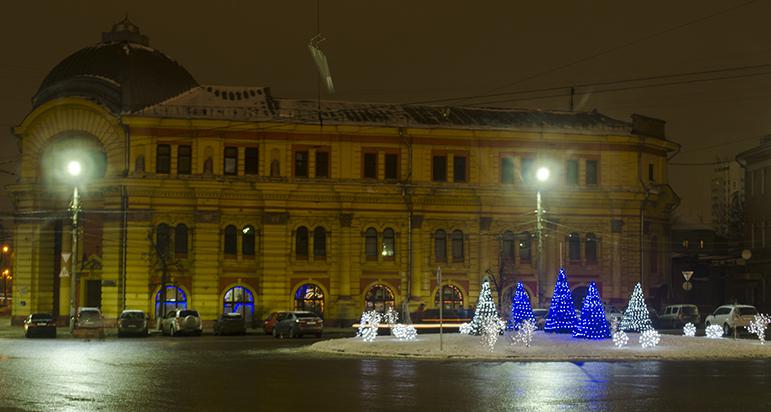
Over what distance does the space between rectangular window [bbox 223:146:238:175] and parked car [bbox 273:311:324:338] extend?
15367 mm

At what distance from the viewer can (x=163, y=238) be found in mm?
60750

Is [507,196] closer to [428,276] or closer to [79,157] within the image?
[428,276]

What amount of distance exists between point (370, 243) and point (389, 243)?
3.82ft

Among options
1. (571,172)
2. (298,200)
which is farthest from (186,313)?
(571,172)

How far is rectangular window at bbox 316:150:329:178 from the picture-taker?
206 ft

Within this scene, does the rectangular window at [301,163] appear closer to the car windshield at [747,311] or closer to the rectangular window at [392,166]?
the rectangular window at [392,166]

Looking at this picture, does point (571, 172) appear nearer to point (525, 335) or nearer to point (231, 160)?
point (231, 160)

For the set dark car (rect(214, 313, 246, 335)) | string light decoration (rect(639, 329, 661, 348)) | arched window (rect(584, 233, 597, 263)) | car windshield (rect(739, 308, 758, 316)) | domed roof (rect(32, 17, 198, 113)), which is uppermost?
domed roof (rect(32, 17, 198, 113))

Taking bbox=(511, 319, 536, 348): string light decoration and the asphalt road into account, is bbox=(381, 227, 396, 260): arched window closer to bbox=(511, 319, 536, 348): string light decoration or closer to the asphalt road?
bbox=(511, 319, 536, 348): string light decoration

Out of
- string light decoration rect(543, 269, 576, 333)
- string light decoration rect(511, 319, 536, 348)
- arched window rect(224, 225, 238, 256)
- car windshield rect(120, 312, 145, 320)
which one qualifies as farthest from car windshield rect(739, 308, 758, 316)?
arched window rect(224, 225, 238, 256)

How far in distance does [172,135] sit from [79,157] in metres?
5.79

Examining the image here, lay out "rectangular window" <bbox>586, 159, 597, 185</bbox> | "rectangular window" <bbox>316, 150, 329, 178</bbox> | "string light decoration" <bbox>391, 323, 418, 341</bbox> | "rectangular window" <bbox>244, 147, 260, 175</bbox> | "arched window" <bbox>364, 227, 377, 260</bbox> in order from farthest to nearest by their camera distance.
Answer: "rectangular window" <bbox>586, 159, 597, 185</bbox>
"arched window" <bbox>364, 227, 377, 260</bbox>
"rectangular window" <bbox>316, 150, 329, 178</bbox>
"rectangular window" <bbox>244, 147, 260, 175</bbox>
"string light decoration" <bbox>391, 323, 418, 341</bbox>

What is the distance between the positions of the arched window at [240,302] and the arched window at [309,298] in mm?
2700

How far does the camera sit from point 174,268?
60500 mm
